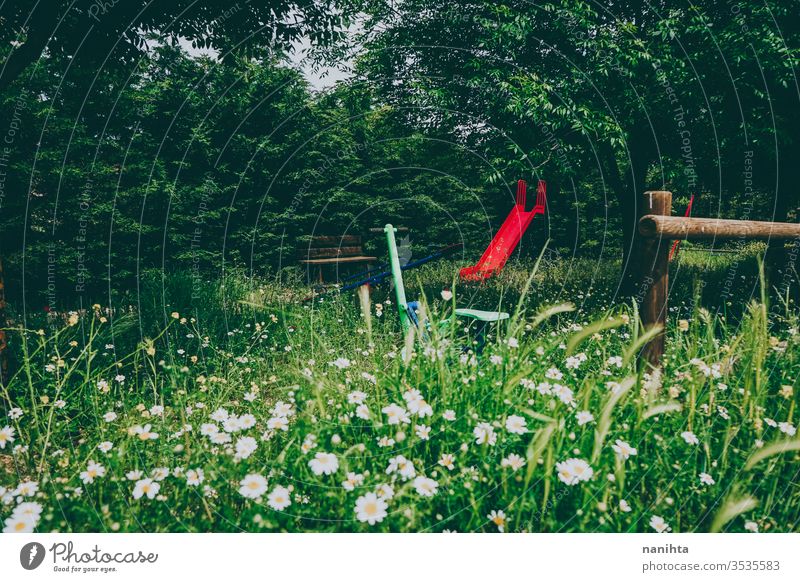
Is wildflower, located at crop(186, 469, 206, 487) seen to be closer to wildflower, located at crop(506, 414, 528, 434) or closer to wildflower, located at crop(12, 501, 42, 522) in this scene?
wildflower, located at crop(12, 501, 42, 522)

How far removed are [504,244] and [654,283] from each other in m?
6.29

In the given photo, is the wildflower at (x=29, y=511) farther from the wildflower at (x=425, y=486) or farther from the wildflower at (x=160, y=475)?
the wildflower at (x=425, y=486)

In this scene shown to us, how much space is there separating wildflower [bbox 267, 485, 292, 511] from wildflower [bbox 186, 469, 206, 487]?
1.01 feet

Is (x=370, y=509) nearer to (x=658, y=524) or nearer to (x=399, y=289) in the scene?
(x=658, y=524)

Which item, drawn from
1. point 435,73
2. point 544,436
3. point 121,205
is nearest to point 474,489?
point 544,436

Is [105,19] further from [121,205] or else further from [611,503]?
[121,205]

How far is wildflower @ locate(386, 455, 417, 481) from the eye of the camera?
5.14 feet

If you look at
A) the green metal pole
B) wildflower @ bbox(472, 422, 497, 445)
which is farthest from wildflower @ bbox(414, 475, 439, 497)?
the green metal pole

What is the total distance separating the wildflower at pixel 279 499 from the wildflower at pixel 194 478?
0.31 meters

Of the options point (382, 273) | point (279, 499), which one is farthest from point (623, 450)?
point (382, 273)

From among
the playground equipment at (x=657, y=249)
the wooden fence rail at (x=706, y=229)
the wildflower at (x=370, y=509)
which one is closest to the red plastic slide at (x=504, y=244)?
the wooden fence rail at (x=706, y=229)

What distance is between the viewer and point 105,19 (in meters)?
4.20

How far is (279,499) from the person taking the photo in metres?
1.51

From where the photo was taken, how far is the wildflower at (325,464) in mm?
1547
